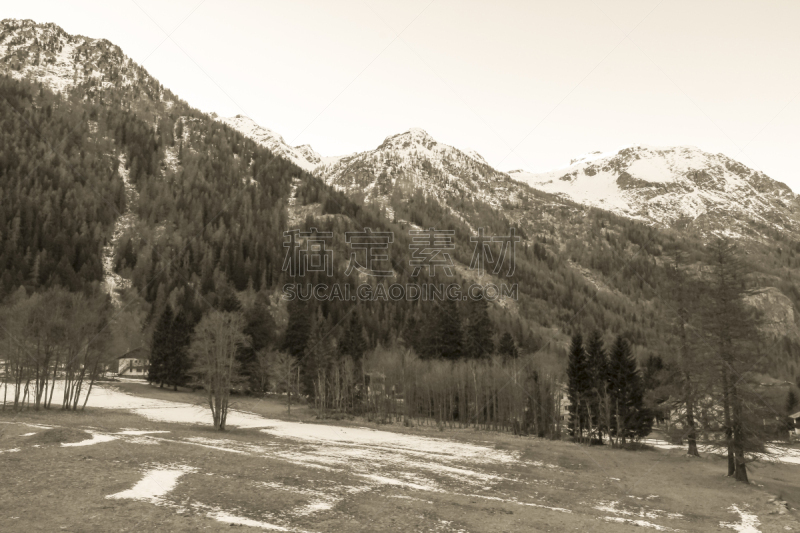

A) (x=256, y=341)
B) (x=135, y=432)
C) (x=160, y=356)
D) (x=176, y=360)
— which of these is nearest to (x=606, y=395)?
(x=135, y=432)

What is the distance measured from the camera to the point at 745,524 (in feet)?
60.7

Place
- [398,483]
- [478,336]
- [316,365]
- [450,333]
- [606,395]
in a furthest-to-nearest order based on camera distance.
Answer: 1. [478,336]
2. [450,333]
3. [316,365]
4. [606,395]
5. [398,483]

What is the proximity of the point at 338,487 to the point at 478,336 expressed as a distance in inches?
2313

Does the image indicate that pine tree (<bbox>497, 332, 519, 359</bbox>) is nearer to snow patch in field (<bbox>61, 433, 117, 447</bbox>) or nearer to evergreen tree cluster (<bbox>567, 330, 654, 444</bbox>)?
evergreen tree cluster (<bbox>567, 330, 654, 444</bbox>)

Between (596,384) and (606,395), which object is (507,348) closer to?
(596,384)

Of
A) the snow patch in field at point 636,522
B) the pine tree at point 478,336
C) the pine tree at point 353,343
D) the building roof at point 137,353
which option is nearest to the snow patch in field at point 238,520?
the snow patch in field at point 636,522

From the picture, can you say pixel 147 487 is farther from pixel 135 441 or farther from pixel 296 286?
pixel 296 286

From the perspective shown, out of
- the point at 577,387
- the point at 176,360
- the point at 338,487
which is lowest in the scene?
the point at 338,487

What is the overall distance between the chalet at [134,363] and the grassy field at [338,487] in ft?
187

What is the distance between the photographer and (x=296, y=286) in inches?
5674

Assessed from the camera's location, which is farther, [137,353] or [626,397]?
[137,353]


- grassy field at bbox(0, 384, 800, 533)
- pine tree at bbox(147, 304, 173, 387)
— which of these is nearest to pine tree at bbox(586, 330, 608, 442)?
grassy field at bbox(0, 384, 800, 533)

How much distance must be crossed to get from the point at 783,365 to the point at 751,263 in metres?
166

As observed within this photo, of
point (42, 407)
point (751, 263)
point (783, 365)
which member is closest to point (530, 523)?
point (751, 263)
